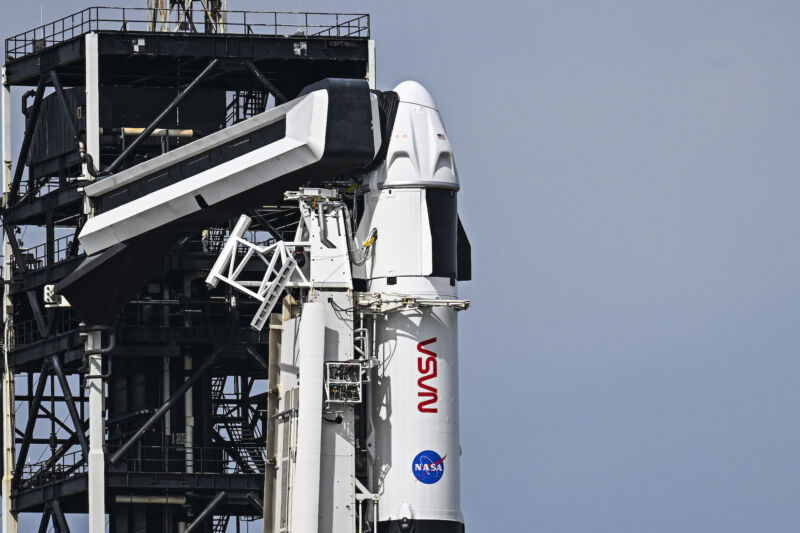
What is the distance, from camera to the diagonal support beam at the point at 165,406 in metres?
93.1

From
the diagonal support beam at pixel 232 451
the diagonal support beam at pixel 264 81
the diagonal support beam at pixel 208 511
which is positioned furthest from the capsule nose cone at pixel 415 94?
the diagonal support beam at pixel 232 451

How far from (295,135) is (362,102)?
2.06m

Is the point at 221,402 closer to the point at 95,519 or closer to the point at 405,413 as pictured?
the point at 95,519

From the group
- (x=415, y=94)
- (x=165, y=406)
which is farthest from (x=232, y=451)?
(x=415, y=94)

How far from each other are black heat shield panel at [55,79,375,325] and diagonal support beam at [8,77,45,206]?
34.8ft

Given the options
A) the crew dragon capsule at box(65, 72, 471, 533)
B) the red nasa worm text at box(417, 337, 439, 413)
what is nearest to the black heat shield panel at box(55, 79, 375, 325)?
the crew dragon capsule at box(65, 72, 471, 533)

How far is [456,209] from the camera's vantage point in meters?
76.6

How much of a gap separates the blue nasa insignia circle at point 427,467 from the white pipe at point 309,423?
2694mm

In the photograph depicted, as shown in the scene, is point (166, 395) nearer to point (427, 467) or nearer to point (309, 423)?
point (427, 467)

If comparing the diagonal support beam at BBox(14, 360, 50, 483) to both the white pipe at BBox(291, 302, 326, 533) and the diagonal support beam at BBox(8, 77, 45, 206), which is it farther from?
the white pipe at BBox(291, 302, 326, 533)

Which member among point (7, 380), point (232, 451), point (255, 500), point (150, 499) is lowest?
point (255, 500)

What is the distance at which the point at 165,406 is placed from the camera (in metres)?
94.2

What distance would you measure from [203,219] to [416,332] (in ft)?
26.1

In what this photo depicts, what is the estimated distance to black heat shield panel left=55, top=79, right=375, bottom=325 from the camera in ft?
247
